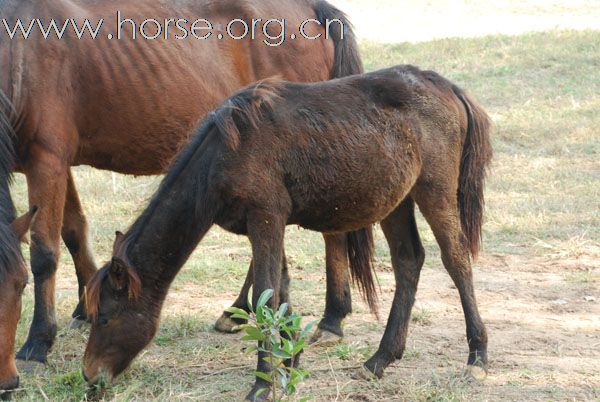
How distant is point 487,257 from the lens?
7.23 m

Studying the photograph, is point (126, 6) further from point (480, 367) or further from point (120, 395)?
point (480, 367)

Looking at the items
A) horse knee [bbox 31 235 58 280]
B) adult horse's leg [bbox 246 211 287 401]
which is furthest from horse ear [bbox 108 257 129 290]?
horse knee [bbox 31 235 58 280]

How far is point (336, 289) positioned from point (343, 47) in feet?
5.67

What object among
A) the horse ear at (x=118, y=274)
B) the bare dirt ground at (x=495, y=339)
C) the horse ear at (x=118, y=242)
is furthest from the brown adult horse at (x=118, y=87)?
the horse ear at (x=118, y=274)

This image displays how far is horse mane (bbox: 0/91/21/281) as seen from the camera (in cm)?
434

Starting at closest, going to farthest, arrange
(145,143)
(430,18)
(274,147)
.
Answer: (274,147), (145,143), (430,18)

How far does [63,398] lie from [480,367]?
2.16 metres

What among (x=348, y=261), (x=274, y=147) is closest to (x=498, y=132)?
(x=348, y=261)

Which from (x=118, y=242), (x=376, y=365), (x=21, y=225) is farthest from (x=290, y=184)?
(x=21, y=225)

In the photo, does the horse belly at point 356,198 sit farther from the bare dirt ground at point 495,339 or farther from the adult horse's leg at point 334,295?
the adult horse's leg at point 334,295

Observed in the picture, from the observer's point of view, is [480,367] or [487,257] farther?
[487,257]

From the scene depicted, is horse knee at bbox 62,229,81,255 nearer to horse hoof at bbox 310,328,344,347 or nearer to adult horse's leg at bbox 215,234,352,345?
adult horse's leg at bbox 215,234,352,345

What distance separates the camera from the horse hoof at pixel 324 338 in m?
5.46

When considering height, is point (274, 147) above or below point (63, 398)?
above
